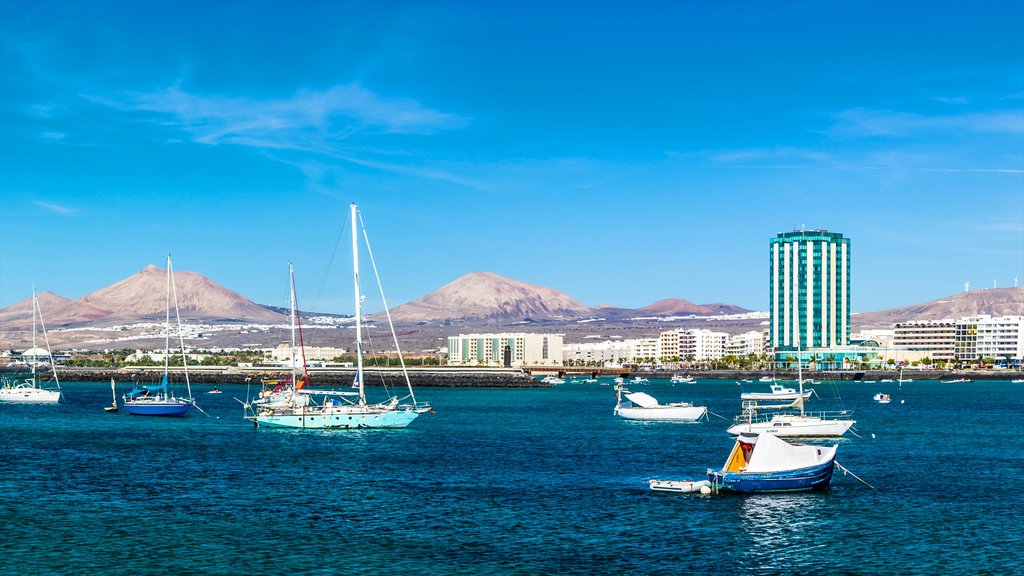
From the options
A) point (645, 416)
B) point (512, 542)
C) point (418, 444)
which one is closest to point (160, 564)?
point (512, 542)

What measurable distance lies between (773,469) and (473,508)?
12007mm

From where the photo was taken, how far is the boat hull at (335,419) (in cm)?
7275

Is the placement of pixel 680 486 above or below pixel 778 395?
below

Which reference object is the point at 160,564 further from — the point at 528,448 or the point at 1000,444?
the point at 1000,444

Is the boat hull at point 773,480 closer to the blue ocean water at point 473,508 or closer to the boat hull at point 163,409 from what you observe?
the blue ocean water at point 473,508

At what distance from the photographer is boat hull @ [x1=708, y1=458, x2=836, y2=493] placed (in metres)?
43.6

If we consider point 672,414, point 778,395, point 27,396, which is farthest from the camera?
point 27,396

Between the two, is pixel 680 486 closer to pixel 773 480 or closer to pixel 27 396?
pixel 773 480

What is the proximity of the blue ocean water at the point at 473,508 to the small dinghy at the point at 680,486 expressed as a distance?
939 mm

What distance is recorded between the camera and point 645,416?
297 feet

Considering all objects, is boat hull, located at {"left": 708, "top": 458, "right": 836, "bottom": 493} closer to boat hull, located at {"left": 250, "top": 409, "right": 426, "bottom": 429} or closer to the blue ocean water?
the blue ocean water

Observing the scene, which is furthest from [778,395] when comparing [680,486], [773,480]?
[680,486]

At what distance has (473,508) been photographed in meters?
40.7

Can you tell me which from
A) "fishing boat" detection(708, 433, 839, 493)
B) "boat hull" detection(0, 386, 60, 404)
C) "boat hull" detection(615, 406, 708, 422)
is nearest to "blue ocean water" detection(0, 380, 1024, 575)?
"fishing boat" detection(708, 433, 839, 493)
